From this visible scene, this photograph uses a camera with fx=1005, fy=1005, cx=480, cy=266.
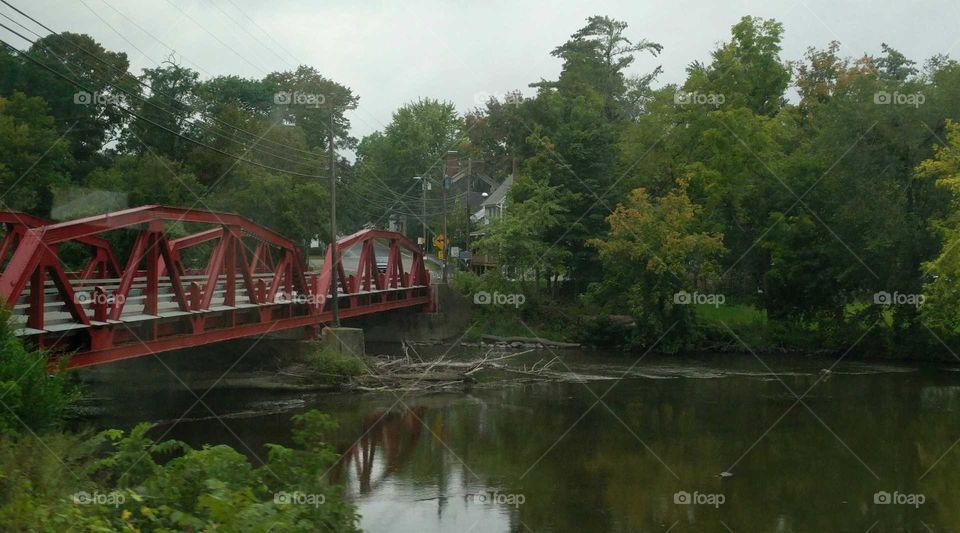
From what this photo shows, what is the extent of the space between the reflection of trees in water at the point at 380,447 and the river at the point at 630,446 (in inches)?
2.6

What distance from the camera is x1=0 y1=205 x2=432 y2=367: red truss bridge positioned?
18281 mm

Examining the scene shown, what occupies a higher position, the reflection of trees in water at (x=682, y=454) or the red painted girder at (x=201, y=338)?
the red painted girder at (x=201, y=338)

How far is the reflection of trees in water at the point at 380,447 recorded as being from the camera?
64.8 ft

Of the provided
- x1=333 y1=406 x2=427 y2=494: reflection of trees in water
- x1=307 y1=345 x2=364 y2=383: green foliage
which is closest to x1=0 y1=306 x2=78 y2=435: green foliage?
x1=333 y1=406 x2=427 y2=494: reflection of trees in water

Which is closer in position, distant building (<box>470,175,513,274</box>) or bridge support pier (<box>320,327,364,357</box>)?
bridge support pier (<box>320,327,364,357</box>)

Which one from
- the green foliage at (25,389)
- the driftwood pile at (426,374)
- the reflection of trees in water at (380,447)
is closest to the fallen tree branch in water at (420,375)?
the driftwood pile at (426,374)

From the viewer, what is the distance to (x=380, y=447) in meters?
22.7

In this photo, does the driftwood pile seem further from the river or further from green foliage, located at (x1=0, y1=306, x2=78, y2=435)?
green foliage, located at (x1=0, y1=306, x2=78, y2=435)

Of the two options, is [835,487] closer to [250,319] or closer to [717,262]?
[250,319]

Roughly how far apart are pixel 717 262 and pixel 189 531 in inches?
1420

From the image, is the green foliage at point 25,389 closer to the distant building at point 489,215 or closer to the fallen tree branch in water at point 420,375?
the fallen tree branch in water at point 420,375

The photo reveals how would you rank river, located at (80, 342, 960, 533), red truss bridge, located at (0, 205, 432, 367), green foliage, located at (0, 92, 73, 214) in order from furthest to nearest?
green foliage, located at (0, 92, 73, 214), red truss bridge, located at (0, 205, 432, 367), river, located at (80, 342, 960, 533)

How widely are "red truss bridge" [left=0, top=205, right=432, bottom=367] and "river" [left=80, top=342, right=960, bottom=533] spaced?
95.4 inches

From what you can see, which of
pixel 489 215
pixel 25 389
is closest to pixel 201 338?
pixel 25 389
